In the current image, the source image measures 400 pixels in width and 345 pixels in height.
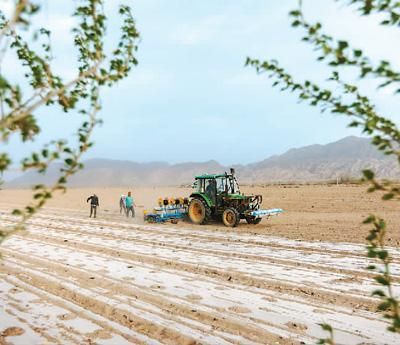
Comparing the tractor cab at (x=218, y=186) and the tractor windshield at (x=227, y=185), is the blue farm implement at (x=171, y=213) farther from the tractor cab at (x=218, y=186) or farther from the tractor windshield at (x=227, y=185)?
the tractor windshield at (x=227, y=185)

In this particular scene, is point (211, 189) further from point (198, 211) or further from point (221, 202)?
point (198, 211)

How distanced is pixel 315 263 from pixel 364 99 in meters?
6.20

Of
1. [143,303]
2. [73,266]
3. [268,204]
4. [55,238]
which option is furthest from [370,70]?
[268,204]

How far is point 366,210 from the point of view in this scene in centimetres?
1819

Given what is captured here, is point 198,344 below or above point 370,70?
below

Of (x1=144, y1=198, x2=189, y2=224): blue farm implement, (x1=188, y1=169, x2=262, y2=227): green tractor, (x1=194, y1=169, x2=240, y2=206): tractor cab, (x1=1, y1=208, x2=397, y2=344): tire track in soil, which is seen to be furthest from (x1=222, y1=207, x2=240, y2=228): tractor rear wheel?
(x1=1, y1=208, x2=397, y2=344): tire track in soil

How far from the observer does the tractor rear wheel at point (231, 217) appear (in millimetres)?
13430

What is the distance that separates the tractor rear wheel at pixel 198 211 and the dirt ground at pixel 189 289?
102 inches

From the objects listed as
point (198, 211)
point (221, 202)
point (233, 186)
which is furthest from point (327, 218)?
point (198, 211)

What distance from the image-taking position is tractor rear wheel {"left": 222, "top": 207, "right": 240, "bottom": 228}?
44.1ft

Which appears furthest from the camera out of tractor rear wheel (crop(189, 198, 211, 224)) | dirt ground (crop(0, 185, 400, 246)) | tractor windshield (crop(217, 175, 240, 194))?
tractor rear wheel (crop(189, 198, 211, 224))

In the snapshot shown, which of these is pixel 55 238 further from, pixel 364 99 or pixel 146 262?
pixel 364 99

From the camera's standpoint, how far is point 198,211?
14758mm

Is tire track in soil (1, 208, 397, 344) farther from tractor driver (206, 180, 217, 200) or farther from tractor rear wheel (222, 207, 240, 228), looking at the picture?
tractor driver (206, 180, 217, 200)
